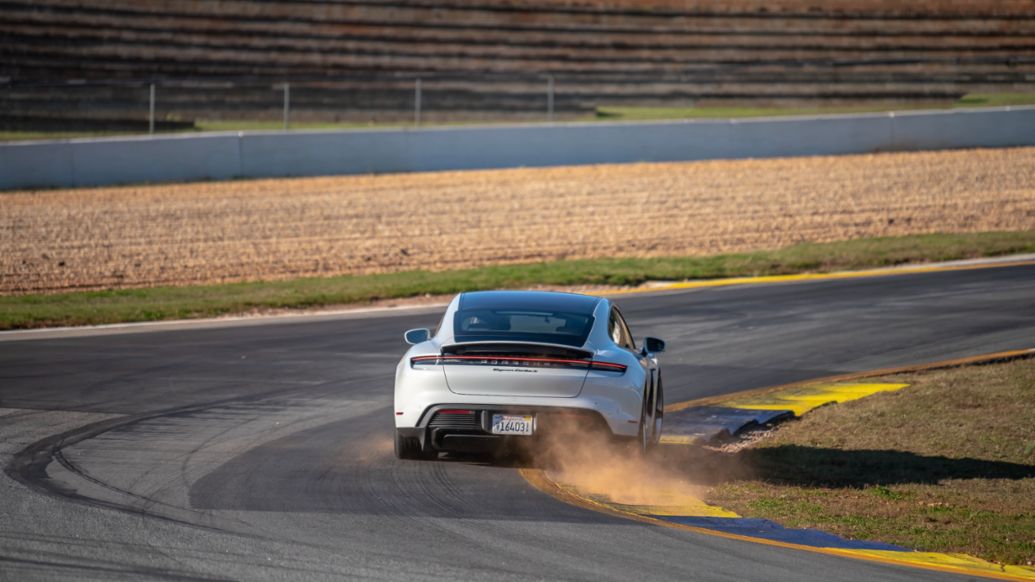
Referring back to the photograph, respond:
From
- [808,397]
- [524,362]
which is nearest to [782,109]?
[808,397]

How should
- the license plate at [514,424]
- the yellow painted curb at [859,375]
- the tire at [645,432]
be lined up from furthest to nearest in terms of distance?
the yellow painted curb at [859,375]
the tire at [645,432]
the license plate at [514,424]

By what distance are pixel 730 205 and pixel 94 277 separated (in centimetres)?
1383

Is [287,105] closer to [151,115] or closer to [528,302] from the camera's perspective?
[151,115]

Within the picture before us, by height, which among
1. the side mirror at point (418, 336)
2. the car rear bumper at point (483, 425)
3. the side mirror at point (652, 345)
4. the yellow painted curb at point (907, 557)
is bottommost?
the yellow painted curb at point (907, 557)

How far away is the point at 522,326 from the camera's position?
1043cm

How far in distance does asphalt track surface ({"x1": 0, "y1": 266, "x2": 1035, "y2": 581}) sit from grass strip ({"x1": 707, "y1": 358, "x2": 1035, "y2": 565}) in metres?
1.01

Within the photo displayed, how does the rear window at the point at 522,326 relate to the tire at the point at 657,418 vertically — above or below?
above

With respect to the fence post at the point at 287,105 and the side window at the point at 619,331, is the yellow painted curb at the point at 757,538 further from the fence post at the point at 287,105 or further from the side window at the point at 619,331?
the fence post at the point at 287,105

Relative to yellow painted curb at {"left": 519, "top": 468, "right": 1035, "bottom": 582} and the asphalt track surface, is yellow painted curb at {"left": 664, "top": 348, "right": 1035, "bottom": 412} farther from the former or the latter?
yellow painted curb at {"left": 519, "top": 468, "right": 1035, "bottom": 582}

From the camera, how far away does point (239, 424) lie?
1187cm

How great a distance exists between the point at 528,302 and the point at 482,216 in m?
18.0

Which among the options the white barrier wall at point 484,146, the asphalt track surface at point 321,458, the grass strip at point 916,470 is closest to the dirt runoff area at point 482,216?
the white barrier wall at point 484,146

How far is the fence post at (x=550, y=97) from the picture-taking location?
117 ft

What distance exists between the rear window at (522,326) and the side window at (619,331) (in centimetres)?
28
